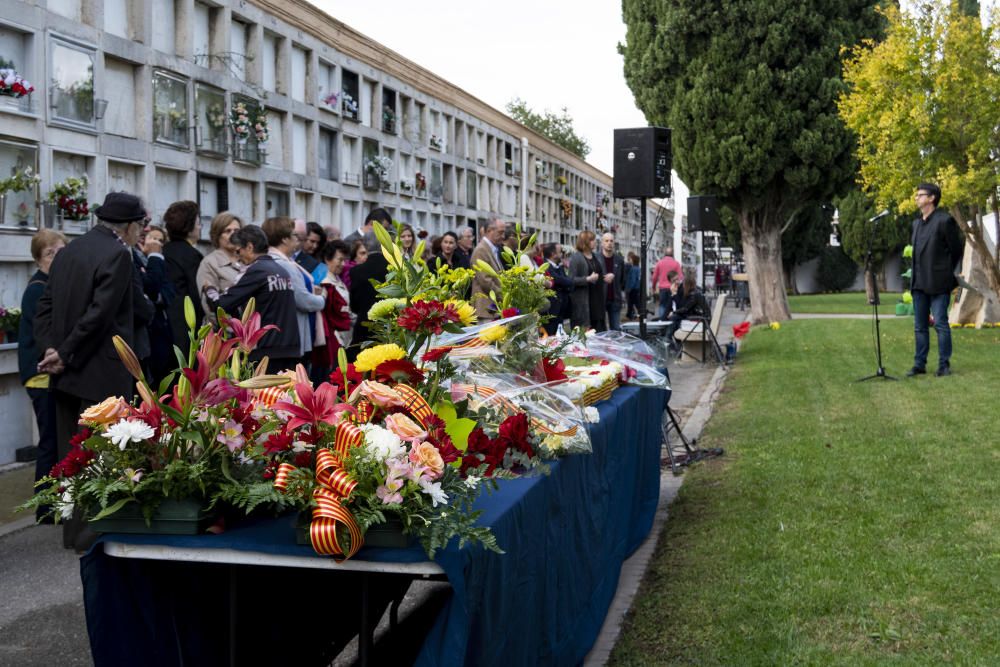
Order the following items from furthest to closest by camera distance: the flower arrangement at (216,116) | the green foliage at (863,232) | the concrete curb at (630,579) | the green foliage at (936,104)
Result: the green foliage at (863,232) → the flower arrangement at (216,116) → the green foliage at (936,104) → the concrete curb at (630,579)

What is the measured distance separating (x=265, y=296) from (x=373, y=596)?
3795 millimetres

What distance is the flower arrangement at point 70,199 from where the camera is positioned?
15.2 meters

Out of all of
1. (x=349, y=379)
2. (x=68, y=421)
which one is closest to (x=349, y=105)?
(x=68, y=421)

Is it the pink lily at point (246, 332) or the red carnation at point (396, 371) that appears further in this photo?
the red carnation at point (396, 371)

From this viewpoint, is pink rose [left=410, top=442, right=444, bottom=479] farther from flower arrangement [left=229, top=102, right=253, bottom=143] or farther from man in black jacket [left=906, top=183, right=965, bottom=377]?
flower arrangement [left=229, top=102, right=253, bottom=143]

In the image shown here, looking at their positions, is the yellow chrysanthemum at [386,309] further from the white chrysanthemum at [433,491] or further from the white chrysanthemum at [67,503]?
the white chrysanthemum at [67,503]

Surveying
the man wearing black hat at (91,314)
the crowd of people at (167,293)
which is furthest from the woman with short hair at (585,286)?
the man wearing black hat at (91,314)

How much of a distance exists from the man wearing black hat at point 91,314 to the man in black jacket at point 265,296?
1348 millimetres

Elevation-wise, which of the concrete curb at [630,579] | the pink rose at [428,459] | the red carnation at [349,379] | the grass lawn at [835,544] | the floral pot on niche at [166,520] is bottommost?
the concrete curb at [630,579]

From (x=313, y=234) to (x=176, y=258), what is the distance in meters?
1.95

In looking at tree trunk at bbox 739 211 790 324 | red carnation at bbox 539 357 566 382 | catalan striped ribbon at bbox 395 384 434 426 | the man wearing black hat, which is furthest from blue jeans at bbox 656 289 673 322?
catalan striped ribbon at bbox 395 384 434 426

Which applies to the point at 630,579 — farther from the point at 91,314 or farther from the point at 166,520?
the point at 91,314

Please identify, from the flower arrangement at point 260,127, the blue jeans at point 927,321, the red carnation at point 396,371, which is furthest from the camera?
the flower arrangement at point 260,127

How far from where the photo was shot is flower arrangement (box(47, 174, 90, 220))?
599 inches
